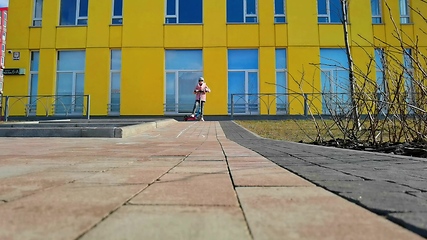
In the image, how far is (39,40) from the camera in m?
17.1

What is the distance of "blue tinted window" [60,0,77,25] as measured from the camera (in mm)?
17486

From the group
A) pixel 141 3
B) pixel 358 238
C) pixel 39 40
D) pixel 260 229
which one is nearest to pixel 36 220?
pixel 260 229

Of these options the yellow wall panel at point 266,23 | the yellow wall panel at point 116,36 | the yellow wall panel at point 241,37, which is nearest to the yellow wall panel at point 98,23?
the yellow wall panel at point 116,36

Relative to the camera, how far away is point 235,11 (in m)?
17.2

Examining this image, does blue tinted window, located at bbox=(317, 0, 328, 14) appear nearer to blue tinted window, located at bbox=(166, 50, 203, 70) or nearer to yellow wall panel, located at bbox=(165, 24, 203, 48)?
yellow wall panel, located at bbox=(165, 24, 203, 48)

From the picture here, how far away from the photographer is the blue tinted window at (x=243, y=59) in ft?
55.2

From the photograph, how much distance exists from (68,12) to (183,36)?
6805 mm

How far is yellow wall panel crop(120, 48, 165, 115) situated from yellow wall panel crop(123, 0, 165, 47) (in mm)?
659

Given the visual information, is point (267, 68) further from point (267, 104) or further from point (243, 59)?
point (267, 104)

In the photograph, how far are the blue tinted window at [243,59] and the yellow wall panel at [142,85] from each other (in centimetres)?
371

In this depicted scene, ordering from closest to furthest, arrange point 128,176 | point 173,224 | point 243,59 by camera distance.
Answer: point 173,224
point 128,176
point 243,59

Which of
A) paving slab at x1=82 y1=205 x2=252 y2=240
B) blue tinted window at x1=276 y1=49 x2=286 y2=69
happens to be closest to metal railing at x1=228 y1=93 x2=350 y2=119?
blue tinted window at x1=276 y1=49 x2=286 y2=69

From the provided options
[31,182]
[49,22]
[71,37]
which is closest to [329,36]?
[71,37]

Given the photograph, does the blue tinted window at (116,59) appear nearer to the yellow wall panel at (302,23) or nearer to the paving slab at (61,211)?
the yellow wall panel at (302,23)
